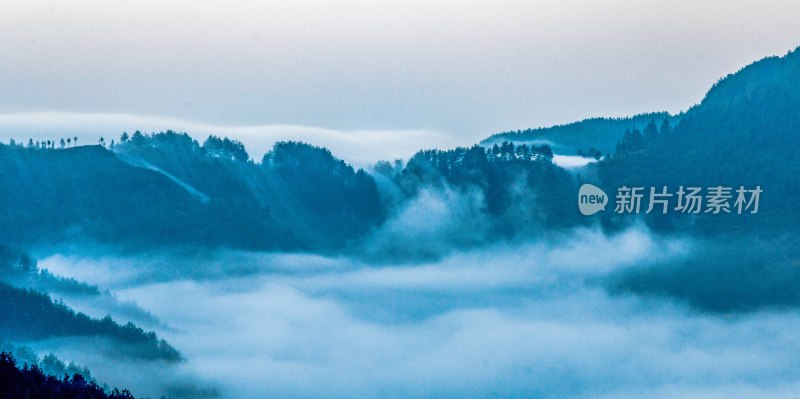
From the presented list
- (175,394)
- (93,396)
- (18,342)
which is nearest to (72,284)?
(175,394)

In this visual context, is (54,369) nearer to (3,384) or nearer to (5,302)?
(5,302)

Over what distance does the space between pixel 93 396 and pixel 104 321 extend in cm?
8039

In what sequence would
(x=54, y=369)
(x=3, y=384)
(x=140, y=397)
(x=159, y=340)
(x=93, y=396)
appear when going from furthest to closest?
1. (x=159, y=340)
2. (x=140, y=397)
3. (x=54, y=369)
4. (x=93, y=396)
5. (x=3, y=384)

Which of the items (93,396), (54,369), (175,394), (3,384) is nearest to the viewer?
(3,384)

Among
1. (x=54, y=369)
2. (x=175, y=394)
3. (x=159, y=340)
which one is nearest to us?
(x=54, y=369)

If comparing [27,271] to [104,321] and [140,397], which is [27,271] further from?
[140,397]

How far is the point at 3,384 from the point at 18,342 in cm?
6794

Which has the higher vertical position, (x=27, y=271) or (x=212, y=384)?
(x=27, y=271)

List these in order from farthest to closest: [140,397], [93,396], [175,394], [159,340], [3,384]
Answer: [159,340]
[175,394]
[140,397]
[93,396]
[3,384]

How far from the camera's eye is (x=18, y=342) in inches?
6329

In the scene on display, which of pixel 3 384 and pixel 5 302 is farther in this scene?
pixel 5 302

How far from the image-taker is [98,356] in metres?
170

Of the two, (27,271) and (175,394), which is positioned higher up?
(27,271)

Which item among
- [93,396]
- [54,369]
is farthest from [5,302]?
[93,396]
